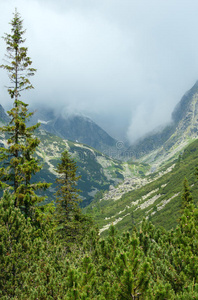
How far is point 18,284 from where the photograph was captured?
10.3 meters

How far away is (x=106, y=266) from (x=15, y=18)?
23.8m

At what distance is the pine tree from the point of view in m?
29.4

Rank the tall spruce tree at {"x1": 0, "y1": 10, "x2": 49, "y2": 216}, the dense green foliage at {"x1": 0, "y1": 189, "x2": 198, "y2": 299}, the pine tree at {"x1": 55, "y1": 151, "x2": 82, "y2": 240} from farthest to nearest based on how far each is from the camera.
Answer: the pine tree at {"x1": 55, "y1": 151, "x2": 82, "y2": 240} → the tall spruce tree at {"x1": 0, "y1": 10, "x2": 49, "y2": 216} → the dense green foliage at {"x1": 0, "y1": 189, "x2": 198, "y2": 299}

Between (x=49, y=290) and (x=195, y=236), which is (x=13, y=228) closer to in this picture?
(x=49, y=290)

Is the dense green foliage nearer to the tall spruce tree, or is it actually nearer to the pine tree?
the tall spruce tree

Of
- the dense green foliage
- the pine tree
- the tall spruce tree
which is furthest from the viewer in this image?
the pine tree

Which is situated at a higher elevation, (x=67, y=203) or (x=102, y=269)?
(x=67, y=203)

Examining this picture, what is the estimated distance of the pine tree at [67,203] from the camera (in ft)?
96.4

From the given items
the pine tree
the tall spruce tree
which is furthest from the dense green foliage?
the pine tree

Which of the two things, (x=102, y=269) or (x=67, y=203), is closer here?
(x=102, y=269)

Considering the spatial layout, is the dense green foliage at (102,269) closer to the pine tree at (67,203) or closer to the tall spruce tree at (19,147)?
the tall spruce tree at (19,147)

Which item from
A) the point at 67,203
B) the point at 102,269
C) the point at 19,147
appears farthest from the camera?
the point at 67,203

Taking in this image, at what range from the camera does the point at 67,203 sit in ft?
100

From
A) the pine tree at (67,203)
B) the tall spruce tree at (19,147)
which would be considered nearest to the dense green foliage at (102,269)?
the tall spruce tree at (19,147)
